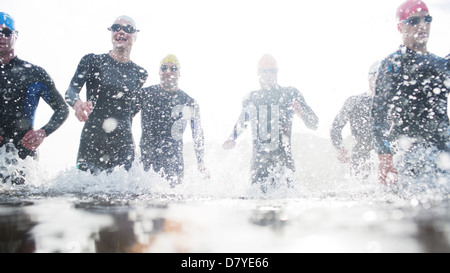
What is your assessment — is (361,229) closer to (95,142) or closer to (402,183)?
(402,183)

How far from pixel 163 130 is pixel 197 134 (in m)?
0.56

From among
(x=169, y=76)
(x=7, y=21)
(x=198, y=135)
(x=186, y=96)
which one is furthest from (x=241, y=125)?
(x=7, y=21)

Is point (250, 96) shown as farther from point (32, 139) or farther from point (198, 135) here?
point (32, 139)

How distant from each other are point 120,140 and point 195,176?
1.13 meters

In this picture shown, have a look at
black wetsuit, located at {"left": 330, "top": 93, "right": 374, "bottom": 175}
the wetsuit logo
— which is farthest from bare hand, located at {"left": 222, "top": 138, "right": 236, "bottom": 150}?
black wetsuit, located at {"left": 330, "top": 93, "right": 374, "bottom": 175}

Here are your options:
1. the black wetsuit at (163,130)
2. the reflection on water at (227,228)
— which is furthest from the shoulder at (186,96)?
the reflection on water at (227,228)

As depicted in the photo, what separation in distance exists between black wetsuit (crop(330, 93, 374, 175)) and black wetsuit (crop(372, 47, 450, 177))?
1.90 metres

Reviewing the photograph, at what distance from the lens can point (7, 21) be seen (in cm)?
327

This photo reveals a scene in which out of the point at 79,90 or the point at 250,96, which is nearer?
the point at 79,90

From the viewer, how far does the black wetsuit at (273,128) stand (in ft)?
13.5

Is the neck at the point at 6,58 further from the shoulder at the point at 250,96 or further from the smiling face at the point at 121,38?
the shoulder at the point at 250,96
